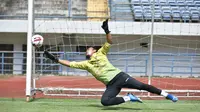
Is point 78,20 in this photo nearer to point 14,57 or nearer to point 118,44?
point 118,44

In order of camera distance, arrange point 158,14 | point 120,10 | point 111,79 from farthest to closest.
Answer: point 120,10 → point 158,14 → point 111,79

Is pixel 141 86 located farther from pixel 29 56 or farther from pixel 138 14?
pixel 138 14

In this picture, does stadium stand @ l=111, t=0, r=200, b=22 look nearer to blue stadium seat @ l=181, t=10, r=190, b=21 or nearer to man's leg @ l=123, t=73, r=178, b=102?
blue stadium seat @ l=181, t=10, r=190, b=21

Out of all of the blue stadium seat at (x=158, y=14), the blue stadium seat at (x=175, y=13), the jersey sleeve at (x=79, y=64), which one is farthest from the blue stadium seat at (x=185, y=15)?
the jersey sleeve at (x=79, y=64)

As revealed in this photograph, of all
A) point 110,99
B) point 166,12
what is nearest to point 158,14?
point 166,12

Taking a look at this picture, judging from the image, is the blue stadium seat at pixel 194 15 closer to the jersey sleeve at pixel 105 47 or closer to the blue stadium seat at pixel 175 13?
the blue stadium seat at pixel 175 13

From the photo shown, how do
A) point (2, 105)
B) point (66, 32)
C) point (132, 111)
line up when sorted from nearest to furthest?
point (132, 111), point (2, 105), point (66, 32)

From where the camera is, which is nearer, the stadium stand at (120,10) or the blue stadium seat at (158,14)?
the blue stadium seat at (158,14)

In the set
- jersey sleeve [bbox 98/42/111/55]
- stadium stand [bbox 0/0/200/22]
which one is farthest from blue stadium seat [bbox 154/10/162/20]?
jersey sleeve [bbox 98/42/111/55]

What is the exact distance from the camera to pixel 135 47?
23.0m

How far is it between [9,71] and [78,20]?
5.21 m

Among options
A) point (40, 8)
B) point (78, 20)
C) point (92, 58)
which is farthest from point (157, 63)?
point (92, 58)

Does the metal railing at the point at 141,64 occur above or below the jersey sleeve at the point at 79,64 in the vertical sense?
below

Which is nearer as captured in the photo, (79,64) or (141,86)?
(141,86)
